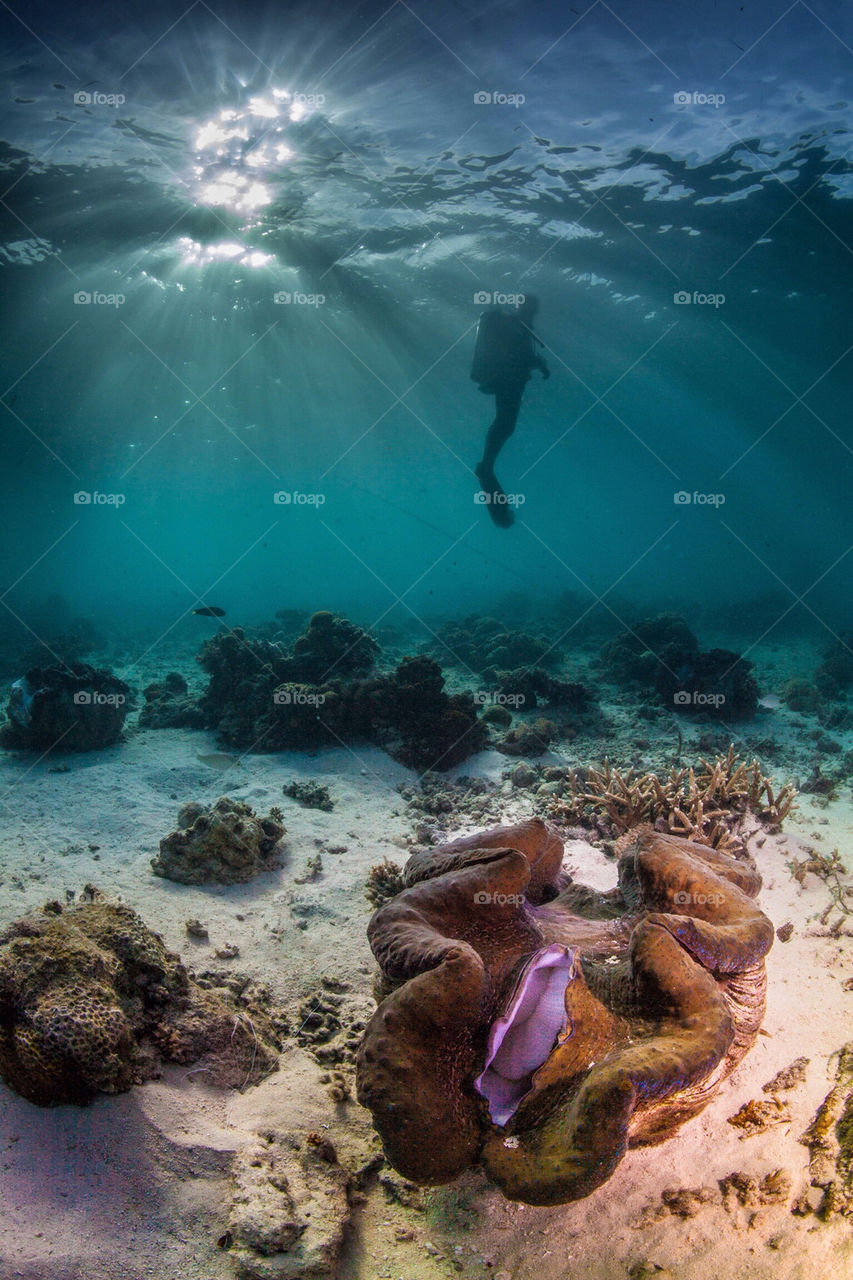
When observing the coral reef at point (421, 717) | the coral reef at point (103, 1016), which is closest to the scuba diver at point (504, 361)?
the coral reef at point (421, 717)

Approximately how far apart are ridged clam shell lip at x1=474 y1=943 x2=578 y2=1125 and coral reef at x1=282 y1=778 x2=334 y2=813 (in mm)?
4285

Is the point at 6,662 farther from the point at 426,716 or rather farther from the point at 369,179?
the point at 369,179

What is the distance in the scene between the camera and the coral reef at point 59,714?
26.1 ft

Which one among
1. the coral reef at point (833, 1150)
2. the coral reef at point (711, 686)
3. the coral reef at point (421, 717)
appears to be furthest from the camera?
the coral reef at point (711, 686)

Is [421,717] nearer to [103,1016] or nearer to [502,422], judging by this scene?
[103,1016]

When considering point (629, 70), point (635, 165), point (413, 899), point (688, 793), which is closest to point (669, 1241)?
point (413, 899)

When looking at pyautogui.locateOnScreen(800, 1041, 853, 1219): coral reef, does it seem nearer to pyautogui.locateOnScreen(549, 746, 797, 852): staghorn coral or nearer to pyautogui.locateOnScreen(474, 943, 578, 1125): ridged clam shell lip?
pyautogui.locateOnScreen(474, 943, 578, 1125): ridged clam shell lip

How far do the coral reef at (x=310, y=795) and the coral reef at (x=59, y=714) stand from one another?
3.47 m

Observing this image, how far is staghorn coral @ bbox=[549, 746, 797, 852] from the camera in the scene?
4.50 meters

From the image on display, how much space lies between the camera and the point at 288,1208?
6.54 ft

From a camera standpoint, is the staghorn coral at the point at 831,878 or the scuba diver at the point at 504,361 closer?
the staghorn coral at the point at 831,878

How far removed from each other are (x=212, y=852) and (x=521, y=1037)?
10.7 feet

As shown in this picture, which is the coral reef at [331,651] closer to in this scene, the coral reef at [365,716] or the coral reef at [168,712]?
the coral reef at [365,716]

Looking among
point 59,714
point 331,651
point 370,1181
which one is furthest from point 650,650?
point 370,1181
